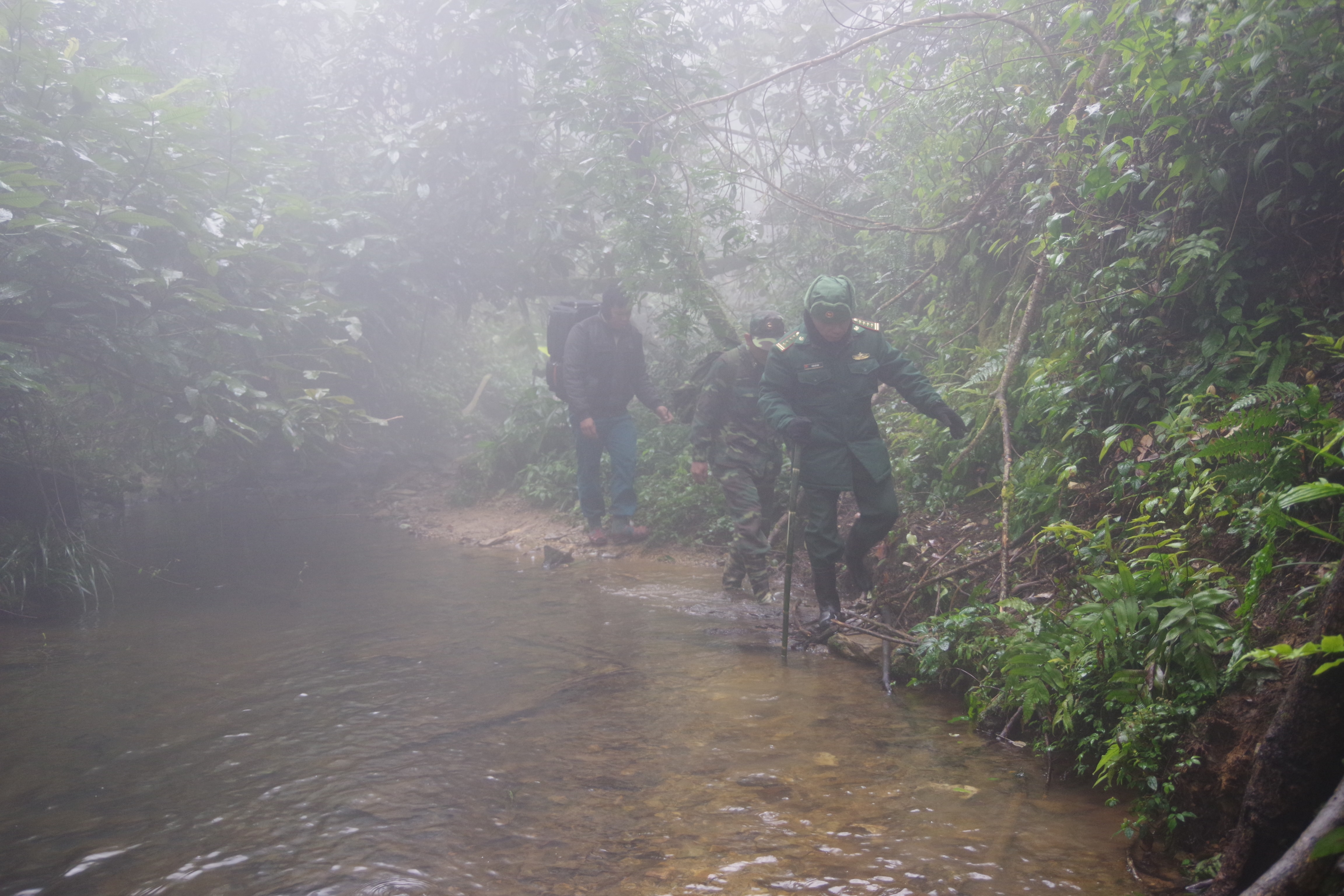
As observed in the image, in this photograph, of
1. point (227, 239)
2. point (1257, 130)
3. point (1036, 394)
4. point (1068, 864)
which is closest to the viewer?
point (1068, 864)

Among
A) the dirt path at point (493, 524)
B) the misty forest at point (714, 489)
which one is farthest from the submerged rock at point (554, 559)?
the misty forest at point (714, 489)

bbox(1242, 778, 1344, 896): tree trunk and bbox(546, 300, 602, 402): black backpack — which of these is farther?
bbox(546, 300, 602, 402): black backpack

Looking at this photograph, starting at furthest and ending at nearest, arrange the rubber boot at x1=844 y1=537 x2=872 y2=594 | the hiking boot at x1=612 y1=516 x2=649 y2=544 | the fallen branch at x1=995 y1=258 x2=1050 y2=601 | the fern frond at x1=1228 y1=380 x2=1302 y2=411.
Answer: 1. the hiking boot at x1=612 y1=516 x2=649 y2=544
2. the rubber boot at x1=844 y1=537 x2=872 y2=594
3. the fallen branch at x1=995 y1=258 x2=1050 y2=601
4. the fern frond at x1=1228 y1=380 x2=1302 y2=411

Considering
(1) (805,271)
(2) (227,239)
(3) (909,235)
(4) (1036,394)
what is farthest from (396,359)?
(4) (1036,394)

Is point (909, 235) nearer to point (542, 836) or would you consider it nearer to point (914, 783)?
point (914, 783)

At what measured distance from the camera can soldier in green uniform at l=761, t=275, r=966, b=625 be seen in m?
5.30

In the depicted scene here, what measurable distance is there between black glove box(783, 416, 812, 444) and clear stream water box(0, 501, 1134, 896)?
134 centimetres

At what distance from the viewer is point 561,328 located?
30.4 ft

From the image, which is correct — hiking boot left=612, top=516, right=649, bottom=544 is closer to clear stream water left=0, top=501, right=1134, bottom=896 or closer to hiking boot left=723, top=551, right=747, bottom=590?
hiking boot left=723, top=551, right=747, bottom=590

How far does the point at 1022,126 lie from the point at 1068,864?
20.8 feet

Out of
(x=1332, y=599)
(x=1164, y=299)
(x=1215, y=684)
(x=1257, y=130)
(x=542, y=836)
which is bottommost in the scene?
(x=542, y=836)

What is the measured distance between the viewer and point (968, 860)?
2740mm

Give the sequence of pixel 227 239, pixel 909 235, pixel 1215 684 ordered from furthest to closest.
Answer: pixel 227 239 < pixel 909 235 < pixel 1215 684

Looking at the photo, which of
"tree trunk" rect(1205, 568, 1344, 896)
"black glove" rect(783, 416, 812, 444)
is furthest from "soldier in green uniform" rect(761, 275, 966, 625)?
"tree trunk" rect(1205, 568, 1344, 896)
